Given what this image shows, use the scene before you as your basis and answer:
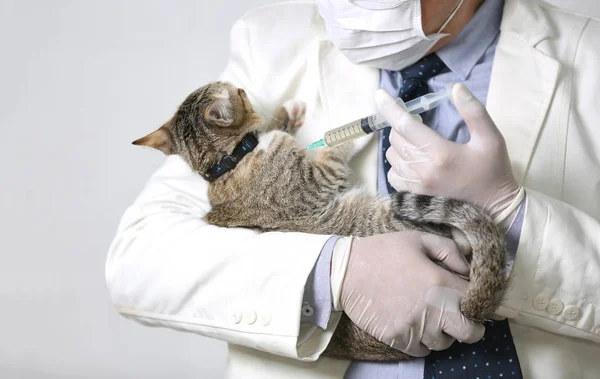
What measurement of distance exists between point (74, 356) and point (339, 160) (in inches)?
43.9

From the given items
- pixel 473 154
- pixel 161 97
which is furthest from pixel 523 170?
pixel 161 97

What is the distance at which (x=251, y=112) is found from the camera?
147cm

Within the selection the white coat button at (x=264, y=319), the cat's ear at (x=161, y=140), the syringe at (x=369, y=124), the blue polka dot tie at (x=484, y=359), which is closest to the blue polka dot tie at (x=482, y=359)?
the blue polka dot tie at (x=484, y=359)

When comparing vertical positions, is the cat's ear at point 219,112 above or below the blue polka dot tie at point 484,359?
above

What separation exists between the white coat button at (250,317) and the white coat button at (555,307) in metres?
0.54

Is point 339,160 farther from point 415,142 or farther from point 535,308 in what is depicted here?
point 535,308

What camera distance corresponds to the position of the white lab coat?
115 cm

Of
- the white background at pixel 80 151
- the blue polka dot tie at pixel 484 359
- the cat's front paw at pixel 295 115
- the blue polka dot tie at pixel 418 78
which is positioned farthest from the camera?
the white background at pixel 80 151

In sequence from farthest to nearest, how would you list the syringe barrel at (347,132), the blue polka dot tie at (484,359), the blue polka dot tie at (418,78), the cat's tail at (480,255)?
the blue polka dot tie at (418,78) < the syringe barrel at (347,132) < the blue polka dot tie at (484,359) < the cat's tail at (480,255)

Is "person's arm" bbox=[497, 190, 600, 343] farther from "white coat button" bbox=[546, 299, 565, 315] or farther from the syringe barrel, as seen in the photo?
the syringe barrel

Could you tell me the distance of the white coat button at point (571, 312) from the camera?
115 cm

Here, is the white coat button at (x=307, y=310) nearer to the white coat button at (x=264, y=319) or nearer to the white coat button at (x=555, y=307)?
the white coat button at (x=264, y=319)

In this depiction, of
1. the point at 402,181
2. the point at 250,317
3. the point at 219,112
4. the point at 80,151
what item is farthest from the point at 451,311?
the point at 80,151

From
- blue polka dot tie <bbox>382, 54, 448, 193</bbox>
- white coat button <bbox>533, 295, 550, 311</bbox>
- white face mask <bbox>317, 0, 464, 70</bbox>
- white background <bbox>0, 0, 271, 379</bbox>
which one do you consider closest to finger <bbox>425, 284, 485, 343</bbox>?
white coat button <bbox>533, 295, 550, 311</bbox>
